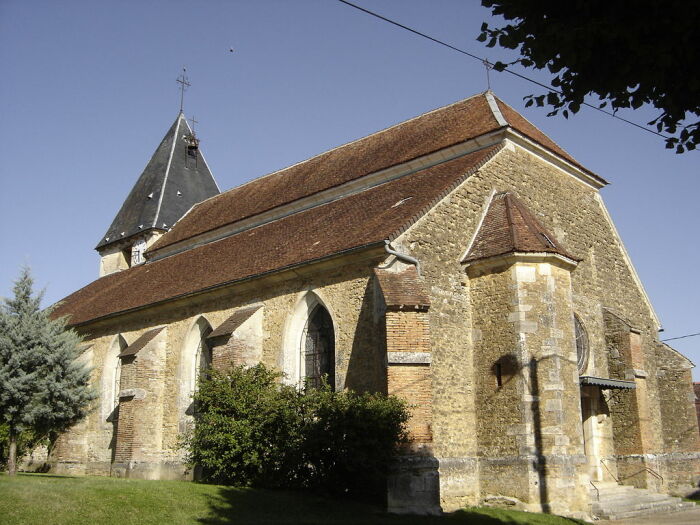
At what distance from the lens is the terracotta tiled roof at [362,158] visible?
19703mm

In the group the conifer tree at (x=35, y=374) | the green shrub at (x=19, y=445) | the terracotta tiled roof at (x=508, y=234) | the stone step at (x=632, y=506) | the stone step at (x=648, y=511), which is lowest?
the stone step at (x=648, y=511)

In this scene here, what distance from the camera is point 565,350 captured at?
14.4 meters

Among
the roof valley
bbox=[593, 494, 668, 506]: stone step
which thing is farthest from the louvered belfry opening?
bbox=[593, 494, 668, 506]: stone step

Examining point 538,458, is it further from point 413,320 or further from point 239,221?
point 239,221

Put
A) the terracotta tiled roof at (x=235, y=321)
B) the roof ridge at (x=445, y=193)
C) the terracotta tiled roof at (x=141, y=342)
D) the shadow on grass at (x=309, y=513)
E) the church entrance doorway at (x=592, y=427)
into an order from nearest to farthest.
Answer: the shadow on grass at (x=309, y=513) < the roof ridge at (x=445, y=193) < the terracotta tiled roof at (x=235, y=321) < the church entrance doorway at (x=592, y=427) < the terracotta tiled roof at (x=141, y=342)

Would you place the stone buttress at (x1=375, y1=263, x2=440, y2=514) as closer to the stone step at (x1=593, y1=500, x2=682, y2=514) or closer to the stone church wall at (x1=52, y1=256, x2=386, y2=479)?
the stone church wall at (x1=52, y1=256, x2=386, y2=479)

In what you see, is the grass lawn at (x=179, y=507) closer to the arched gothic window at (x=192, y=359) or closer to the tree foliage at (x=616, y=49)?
the arched gothic window at (x=192, y=359)

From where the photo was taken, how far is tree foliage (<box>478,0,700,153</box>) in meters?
5.85

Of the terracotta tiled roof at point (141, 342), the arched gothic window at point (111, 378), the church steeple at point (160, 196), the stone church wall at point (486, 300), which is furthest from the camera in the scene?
the church steeple at point (160, 196)

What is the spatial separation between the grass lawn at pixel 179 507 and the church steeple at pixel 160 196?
1910 centimetres

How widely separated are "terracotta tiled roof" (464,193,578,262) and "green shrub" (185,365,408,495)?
4.23 meters

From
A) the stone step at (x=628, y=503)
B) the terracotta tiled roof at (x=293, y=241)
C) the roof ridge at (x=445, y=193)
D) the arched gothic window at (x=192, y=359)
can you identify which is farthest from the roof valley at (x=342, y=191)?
the stone step at (x=628, y=503)

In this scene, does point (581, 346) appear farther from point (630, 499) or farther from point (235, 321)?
point (235, 321)

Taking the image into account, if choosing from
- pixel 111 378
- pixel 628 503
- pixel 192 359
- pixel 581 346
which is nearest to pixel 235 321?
pixel 192 359
